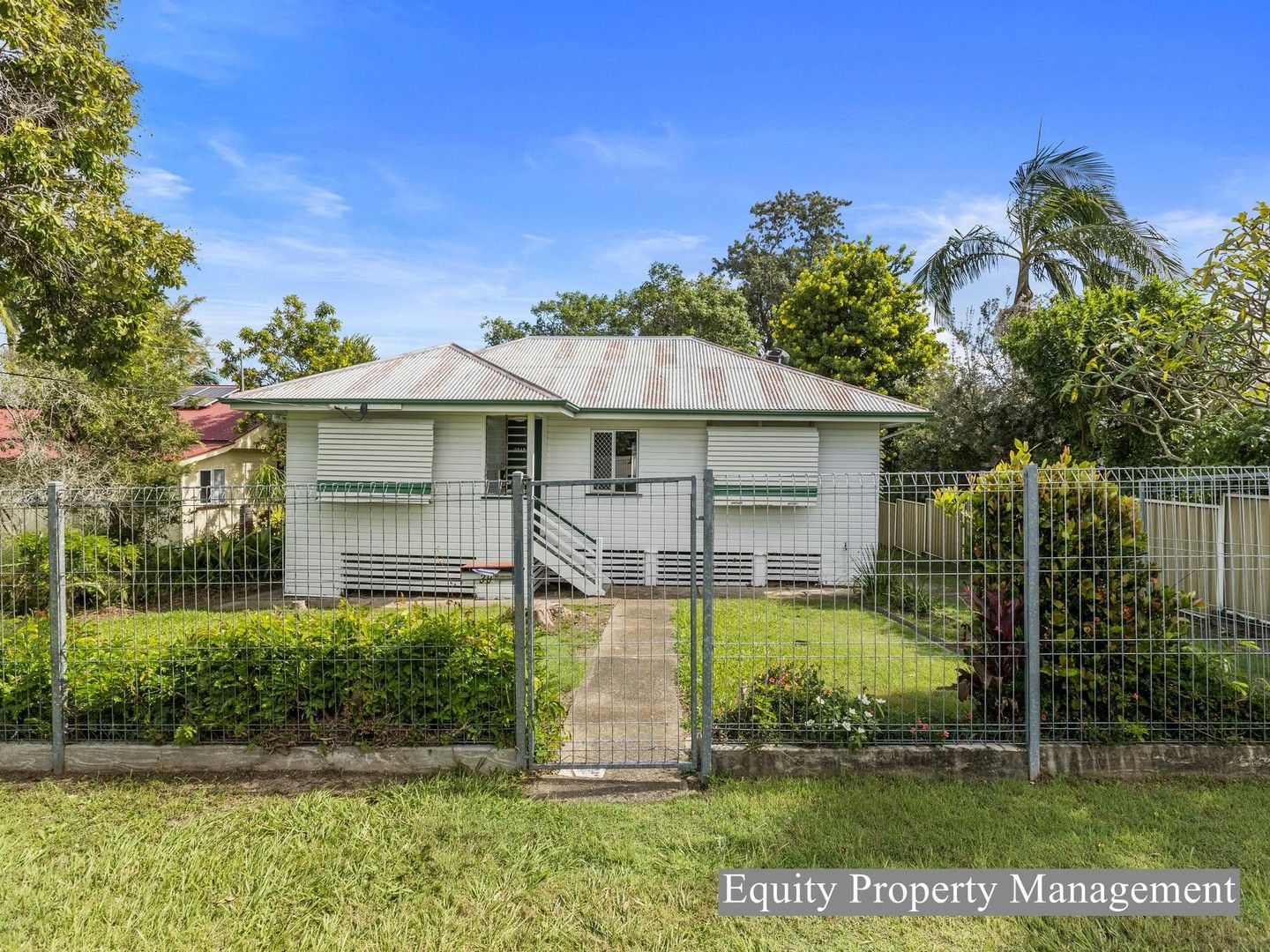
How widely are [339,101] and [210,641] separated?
10197 mm

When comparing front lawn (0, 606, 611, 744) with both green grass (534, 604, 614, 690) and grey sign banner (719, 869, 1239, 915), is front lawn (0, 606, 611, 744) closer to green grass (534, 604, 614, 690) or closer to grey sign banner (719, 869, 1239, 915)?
green grass (534, 604, 614, 690)

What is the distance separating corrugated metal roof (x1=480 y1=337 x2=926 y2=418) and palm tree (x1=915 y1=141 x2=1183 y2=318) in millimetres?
8419

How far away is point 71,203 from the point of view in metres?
9.31

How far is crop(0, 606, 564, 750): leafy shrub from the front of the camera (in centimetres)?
447

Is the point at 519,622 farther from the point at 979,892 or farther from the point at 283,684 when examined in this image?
the point at 979,892

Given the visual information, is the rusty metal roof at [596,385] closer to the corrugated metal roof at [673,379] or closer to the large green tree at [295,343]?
the corrugated metal roof at [673,379]

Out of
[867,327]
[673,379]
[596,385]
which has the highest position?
[867,327]

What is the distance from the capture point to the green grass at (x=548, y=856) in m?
2.88

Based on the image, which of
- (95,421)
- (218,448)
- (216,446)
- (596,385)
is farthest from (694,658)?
(216,446)

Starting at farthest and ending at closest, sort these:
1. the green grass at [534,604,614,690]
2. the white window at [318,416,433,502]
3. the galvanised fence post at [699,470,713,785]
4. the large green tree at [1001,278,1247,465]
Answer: the large green tree at [1001,278,1247,465], the white window at [318,416,433,502], the green grass at [534,604,614,690], the galvanised fence post at [699,470,713,785]

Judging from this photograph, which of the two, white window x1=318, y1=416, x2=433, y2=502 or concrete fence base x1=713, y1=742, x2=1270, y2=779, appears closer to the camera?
concrete fence base x1=713, y1=742, x2=1270, y2=779

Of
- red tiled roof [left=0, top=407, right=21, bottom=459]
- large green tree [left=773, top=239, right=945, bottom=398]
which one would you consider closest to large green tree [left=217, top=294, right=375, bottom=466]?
red tiled roof [left=0, top=407, right=21, bottom=459]

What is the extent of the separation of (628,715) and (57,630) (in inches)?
170

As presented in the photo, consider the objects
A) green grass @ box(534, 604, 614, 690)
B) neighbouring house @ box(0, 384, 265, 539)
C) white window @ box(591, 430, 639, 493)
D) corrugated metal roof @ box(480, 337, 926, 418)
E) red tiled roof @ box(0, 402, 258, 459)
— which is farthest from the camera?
neighbouring house @ box(0, 384, 265, 539)
